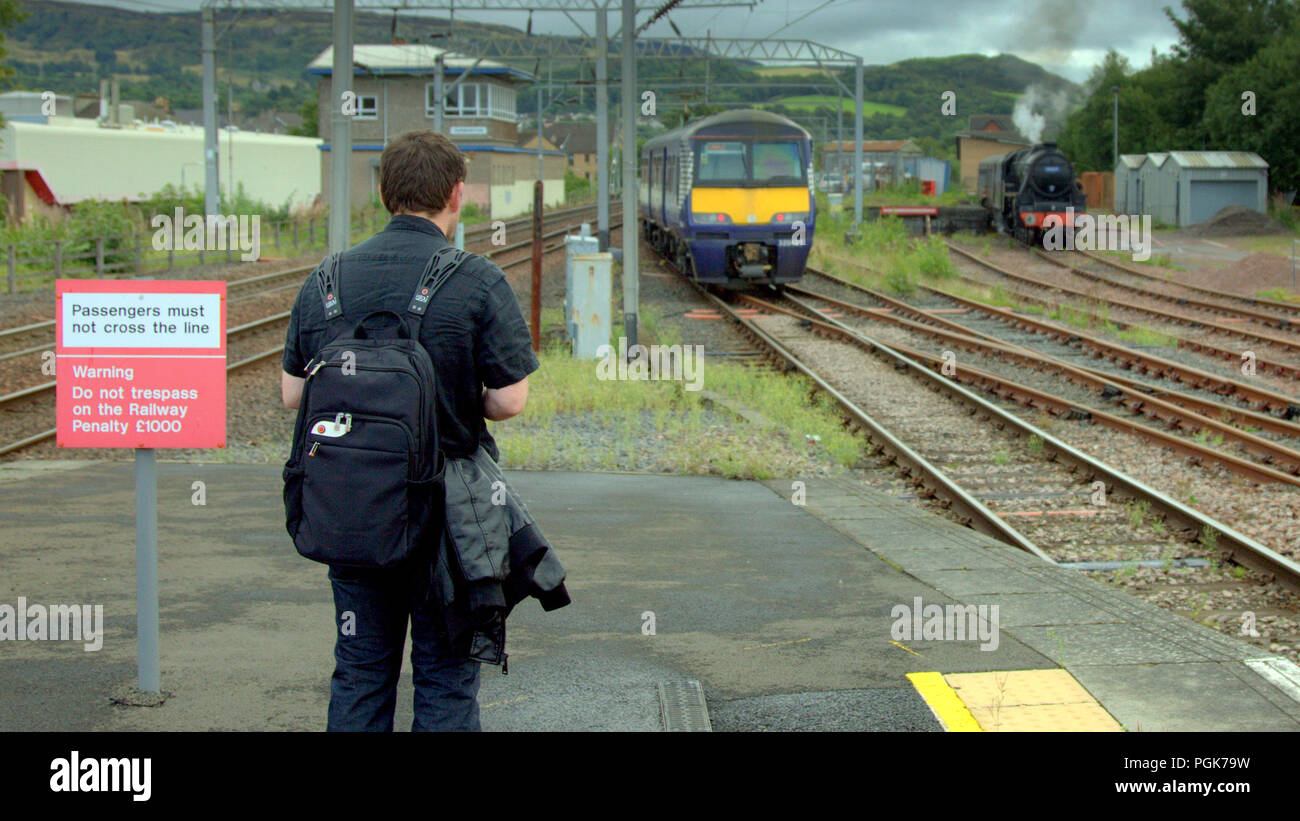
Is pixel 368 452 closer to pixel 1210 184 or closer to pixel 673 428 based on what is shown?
pixel 673 428

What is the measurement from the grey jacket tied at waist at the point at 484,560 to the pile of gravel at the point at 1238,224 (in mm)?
45874

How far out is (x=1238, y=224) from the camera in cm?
4547

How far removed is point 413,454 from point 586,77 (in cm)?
4827

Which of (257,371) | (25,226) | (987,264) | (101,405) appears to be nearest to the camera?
(101,405)

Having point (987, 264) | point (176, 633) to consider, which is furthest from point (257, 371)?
point (987, 264)

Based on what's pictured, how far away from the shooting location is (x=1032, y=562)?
26.0 ft

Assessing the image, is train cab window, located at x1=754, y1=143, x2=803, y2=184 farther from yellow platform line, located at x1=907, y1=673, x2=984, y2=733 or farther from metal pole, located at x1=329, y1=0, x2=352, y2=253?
yellow platform line, located at x1=907, y1=673, x2=984, y2=733

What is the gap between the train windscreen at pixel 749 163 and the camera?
25.0 meters

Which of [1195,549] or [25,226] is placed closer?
[1195,549]

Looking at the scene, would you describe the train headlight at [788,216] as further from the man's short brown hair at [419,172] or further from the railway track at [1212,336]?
the man's short brown hair at [419,172]

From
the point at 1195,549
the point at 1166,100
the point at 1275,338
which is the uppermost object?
the point at 1166,100

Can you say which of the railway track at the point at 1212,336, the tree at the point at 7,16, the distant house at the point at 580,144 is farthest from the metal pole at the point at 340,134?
the distant house at the point at 580,144

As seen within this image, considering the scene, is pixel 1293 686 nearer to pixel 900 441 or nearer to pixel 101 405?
pixel 101 405

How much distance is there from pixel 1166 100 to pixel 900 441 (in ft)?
192
